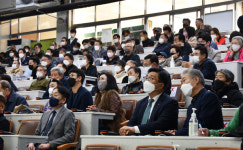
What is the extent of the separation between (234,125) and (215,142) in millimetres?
269

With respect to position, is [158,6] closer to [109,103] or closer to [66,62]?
[66,62]

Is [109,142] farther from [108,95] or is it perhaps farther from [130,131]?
[108,95]

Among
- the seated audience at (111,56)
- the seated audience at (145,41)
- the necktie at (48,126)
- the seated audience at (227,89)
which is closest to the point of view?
the necktie at (48,126)

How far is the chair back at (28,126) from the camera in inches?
234

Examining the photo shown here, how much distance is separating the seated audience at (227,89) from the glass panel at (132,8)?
995 cm

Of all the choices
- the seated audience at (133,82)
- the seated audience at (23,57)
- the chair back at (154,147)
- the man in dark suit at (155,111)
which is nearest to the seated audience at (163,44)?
the seated audience at (133,82)

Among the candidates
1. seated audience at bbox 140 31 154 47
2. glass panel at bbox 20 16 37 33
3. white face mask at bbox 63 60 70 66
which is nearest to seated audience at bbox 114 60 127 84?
white face mask at bbox 63 60 70 66

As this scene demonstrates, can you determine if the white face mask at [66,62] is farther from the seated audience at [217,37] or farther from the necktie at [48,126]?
the necktie at [48,126]

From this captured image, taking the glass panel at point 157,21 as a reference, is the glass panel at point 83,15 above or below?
above

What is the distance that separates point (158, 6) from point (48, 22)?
5.58m

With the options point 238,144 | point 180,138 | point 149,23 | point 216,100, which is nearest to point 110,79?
point 216,100

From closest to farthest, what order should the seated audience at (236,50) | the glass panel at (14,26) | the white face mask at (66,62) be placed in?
the seated audience at (236,50)
the white face mask at (66,62)
the glass panel at (14,26)

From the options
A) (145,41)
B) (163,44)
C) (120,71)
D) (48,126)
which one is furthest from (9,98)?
(145,41)

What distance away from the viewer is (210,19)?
1315 cm
